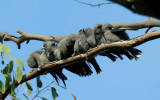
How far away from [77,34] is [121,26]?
2.99 feet

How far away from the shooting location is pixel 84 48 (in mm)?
5059

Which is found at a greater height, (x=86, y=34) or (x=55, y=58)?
(x=86, y=34)

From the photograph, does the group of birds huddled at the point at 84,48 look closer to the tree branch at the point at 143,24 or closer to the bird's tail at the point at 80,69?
the bird's tail at the point at 80,69

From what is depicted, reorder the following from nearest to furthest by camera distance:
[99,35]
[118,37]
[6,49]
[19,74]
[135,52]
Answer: [135,52]
[118,37]
[19,74]
[6,49]
[99,35]

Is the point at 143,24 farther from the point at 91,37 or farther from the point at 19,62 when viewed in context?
the point at 19,62

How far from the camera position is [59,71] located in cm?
546

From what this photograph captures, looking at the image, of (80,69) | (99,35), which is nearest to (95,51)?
(99,35)

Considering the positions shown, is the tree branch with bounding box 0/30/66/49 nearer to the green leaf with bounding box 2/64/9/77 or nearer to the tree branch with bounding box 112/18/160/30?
the green leaf with bounding box 2/64/9/77

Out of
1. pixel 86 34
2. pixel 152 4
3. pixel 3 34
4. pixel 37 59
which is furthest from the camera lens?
pixel 3 34

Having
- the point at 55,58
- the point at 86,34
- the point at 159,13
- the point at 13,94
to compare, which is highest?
the point at 159,13

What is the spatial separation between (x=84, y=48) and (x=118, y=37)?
618 mm

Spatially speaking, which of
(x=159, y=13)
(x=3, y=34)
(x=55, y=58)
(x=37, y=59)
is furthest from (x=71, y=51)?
(x=159, y=13)

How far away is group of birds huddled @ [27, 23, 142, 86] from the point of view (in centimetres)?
481

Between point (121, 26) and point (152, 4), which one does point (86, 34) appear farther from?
point (152, 4)
